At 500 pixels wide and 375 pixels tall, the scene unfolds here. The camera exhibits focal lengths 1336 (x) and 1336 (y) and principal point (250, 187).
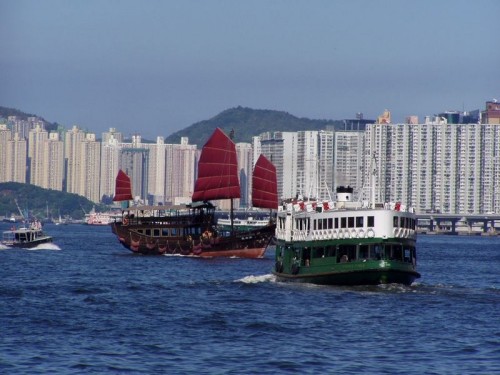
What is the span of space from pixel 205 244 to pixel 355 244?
167ft

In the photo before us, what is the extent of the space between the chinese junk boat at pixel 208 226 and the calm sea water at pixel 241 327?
35540mm

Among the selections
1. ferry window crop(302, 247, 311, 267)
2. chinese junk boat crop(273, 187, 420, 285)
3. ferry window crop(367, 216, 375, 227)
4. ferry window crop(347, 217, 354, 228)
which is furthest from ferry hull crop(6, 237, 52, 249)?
ferry window crop(367, 216, 375, 227)

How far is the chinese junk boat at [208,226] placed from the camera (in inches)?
4131

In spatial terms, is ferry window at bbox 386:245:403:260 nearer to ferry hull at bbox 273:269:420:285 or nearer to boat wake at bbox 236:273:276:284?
ferry hull at bbox 273:269:420:285

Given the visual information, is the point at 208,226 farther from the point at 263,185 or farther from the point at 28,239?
the point at 28,239

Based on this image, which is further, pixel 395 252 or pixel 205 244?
pixel 205 244

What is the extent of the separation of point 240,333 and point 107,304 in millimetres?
11396

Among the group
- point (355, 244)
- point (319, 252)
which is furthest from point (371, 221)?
point (319, 252)

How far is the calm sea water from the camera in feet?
119

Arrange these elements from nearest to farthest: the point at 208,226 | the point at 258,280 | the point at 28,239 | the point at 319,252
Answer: the point at 319,252, the point at 258,280, the point at 208,226, the point at 28,239

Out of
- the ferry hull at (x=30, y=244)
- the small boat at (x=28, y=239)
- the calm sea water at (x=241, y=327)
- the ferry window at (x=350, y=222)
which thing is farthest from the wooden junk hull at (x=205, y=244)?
the ferry window at (x=350, y=222)

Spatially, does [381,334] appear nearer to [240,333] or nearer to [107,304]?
[240,333]

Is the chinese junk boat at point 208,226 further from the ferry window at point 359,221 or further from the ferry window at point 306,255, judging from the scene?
the ferry window at point 359,221

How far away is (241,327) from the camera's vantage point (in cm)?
4391
